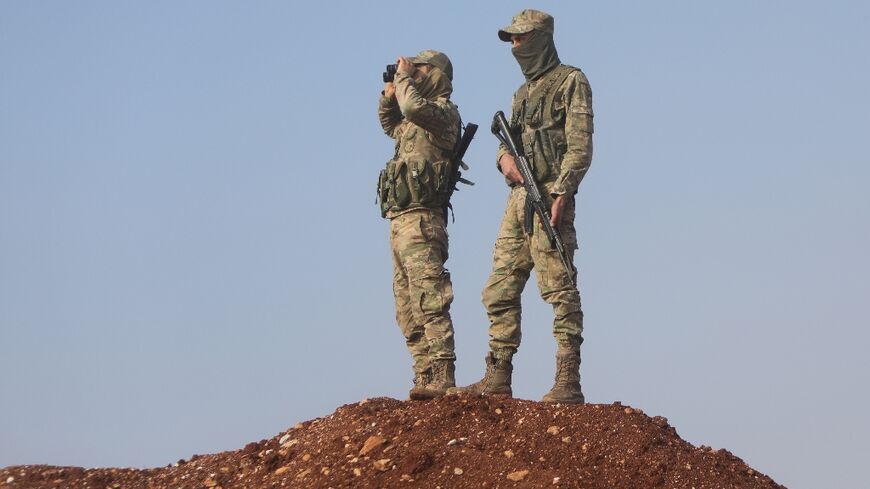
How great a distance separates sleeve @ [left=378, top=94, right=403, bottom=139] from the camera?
600 inches

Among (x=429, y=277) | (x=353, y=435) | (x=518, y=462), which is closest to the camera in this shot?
(x=518, y=462)

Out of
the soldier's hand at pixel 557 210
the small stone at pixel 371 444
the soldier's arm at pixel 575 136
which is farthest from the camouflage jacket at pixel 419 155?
the small stone at pixel 371 444

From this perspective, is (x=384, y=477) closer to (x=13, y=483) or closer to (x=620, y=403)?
(x=620, y=403)

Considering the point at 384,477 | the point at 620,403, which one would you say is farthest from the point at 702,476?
the point at 384,477

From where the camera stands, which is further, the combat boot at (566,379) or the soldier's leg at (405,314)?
the soldier's leg at (405,314)

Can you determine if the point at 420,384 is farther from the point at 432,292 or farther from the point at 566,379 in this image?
the point at 566,379

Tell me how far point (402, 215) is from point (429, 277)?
2.38 feet

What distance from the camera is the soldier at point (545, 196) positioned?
1356 centimetres

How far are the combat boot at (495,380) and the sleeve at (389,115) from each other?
266 cm

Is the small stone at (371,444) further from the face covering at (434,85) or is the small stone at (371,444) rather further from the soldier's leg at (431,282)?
the face covering at (434,85)

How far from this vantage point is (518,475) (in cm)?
1224

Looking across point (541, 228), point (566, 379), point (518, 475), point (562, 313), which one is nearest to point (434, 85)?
point (541, 228)

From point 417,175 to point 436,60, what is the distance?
1.21 metres

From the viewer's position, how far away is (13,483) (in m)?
14.0
